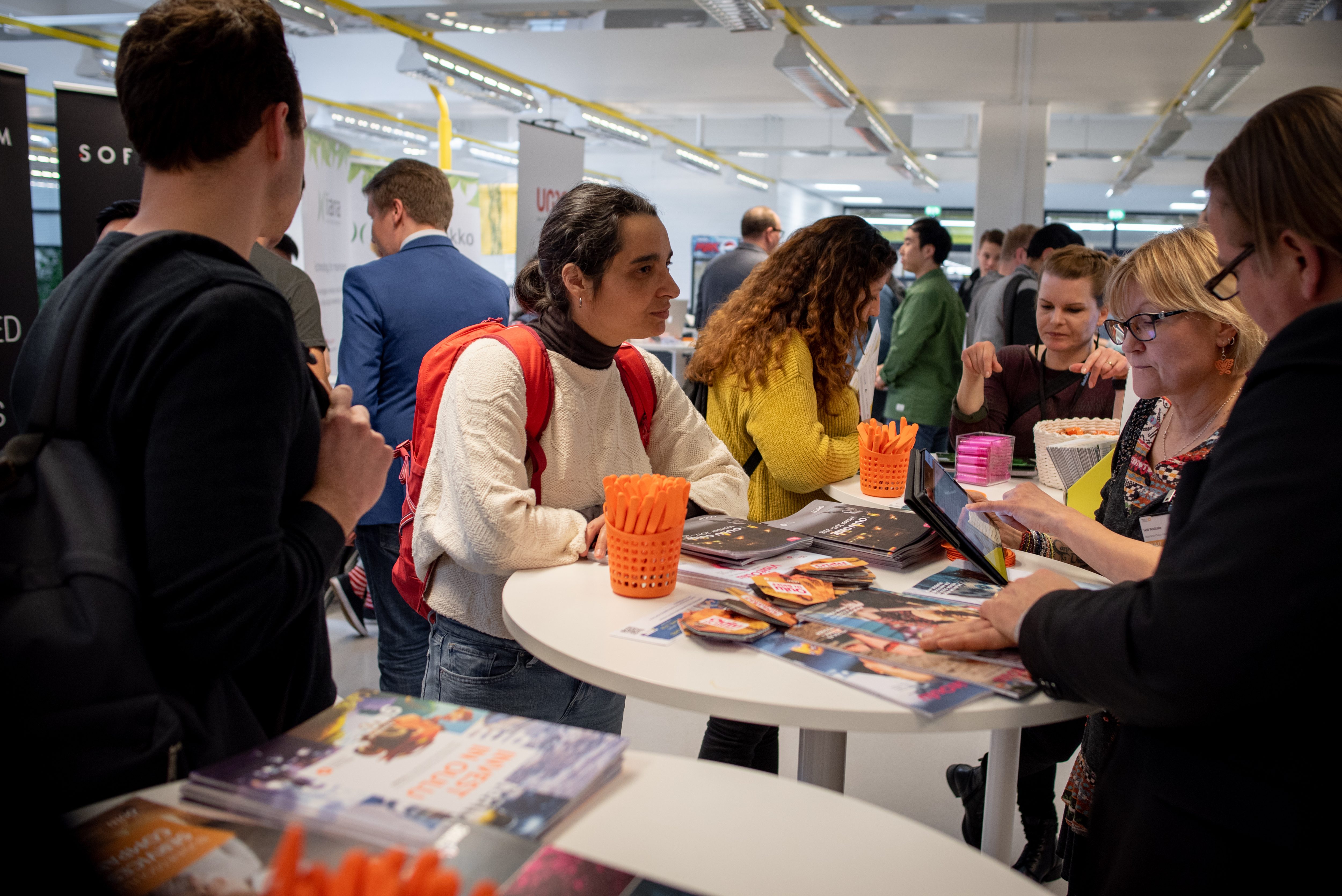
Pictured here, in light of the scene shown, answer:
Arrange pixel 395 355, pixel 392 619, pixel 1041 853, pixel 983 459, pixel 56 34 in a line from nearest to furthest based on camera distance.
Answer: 1. pixel 1041 853
2. pixel 983 459
3. pixel 392 619
4. pixel 395 355
5. pixel 56 34

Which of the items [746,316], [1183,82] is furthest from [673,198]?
[746,316]

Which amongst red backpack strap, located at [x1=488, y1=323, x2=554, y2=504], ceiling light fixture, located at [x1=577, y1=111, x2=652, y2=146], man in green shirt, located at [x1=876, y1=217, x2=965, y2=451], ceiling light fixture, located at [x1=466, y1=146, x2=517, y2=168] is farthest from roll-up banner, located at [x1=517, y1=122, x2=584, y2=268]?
ceiling light fixture, located at [x1=466, y1=146, x2=517, y2=168]

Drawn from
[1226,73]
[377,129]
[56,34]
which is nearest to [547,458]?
[56,34]

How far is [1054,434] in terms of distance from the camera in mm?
2566

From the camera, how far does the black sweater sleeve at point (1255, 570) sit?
0.82 meters

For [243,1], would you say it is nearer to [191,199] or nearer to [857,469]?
[191,199]

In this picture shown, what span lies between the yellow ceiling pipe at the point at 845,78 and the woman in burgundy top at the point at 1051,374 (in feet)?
11.4

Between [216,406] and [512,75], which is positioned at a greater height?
[512,75]

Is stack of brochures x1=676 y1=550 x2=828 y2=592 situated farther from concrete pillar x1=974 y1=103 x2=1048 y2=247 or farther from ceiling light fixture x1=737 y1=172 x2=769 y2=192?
ceiling light fixture x1=737 y1=172 x2=769 y2=192

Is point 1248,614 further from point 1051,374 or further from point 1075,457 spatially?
point 1051,374

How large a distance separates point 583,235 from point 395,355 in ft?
4.45

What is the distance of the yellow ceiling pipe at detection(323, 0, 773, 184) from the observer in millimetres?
5984

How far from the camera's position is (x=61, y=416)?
88 cm

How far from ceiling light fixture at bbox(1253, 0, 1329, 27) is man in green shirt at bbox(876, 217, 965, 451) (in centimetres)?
219
